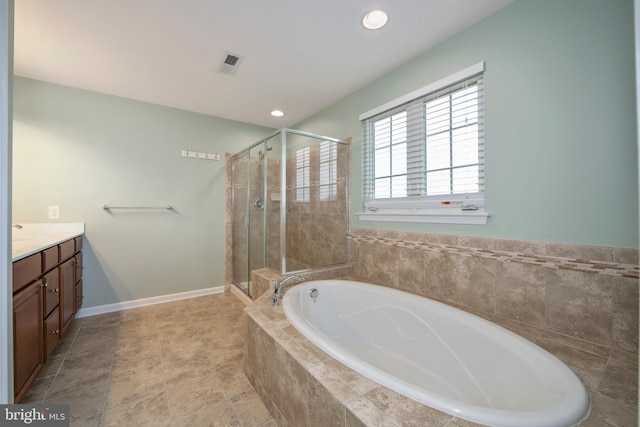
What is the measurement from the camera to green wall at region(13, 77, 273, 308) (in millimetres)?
2250

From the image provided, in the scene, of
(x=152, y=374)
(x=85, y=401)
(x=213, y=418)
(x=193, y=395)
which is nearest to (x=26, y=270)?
(x=85, y=401)

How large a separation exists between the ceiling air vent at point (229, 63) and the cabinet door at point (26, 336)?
1.89 metres

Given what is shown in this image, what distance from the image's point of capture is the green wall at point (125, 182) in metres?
2.25

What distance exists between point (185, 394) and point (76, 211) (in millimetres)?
2126

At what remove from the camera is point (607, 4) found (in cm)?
116

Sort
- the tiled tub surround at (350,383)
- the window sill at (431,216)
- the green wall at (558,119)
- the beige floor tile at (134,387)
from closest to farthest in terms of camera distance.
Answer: the tiled tub surround at (350,383), the green wall at (558,119), the beige floor tile at (134,387), the window sill at (431,216)

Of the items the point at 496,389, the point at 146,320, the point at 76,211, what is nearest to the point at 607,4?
the point at 496,389

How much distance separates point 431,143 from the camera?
1.87 m

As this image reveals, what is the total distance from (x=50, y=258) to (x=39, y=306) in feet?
1.06

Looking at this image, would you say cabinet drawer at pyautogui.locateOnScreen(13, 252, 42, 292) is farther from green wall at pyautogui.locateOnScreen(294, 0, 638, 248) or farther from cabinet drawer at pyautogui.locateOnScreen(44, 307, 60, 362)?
green wall at pyautogui.locateOnScreen(294, 0, 638, 248)

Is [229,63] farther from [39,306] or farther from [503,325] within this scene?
[503,325]

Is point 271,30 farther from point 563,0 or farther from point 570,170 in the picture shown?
point 570,170

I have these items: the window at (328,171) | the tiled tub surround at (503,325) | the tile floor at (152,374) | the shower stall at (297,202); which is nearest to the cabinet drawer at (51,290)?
the tile floor at (152,374)

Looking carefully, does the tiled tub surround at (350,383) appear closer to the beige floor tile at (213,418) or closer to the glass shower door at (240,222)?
the beige floor tile at (213,418)
